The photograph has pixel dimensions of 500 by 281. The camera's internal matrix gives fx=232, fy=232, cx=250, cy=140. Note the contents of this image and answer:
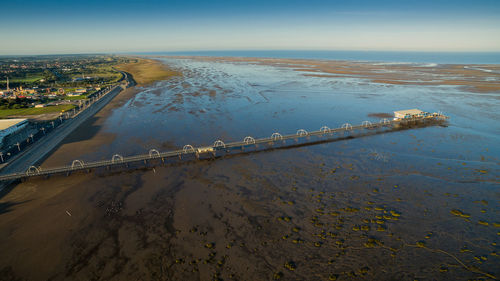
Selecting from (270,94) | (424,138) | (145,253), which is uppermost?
(270,94)

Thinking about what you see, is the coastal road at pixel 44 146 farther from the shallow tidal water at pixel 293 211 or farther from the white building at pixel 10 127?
the white building at pixel 10 127

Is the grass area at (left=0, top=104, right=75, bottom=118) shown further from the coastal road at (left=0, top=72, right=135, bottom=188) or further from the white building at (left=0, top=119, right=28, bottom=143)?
the white building at (left=0, top=119, right=28, bottom=143)

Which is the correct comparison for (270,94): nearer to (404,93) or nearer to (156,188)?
(404,93)

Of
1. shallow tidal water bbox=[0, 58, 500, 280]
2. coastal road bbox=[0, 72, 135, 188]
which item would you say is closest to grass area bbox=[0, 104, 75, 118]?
coastal road bbox=[0, 72, 135, 188]

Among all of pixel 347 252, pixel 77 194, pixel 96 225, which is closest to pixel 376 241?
pixel 347 252

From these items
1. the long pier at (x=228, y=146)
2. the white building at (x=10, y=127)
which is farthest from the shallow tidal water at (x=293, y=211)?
the white building at (x=10, y=127)

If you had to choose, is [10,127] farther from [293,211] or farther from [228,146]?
[293,211]

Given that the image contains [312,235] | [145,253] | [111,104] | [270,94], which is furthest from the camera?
[270,94]
